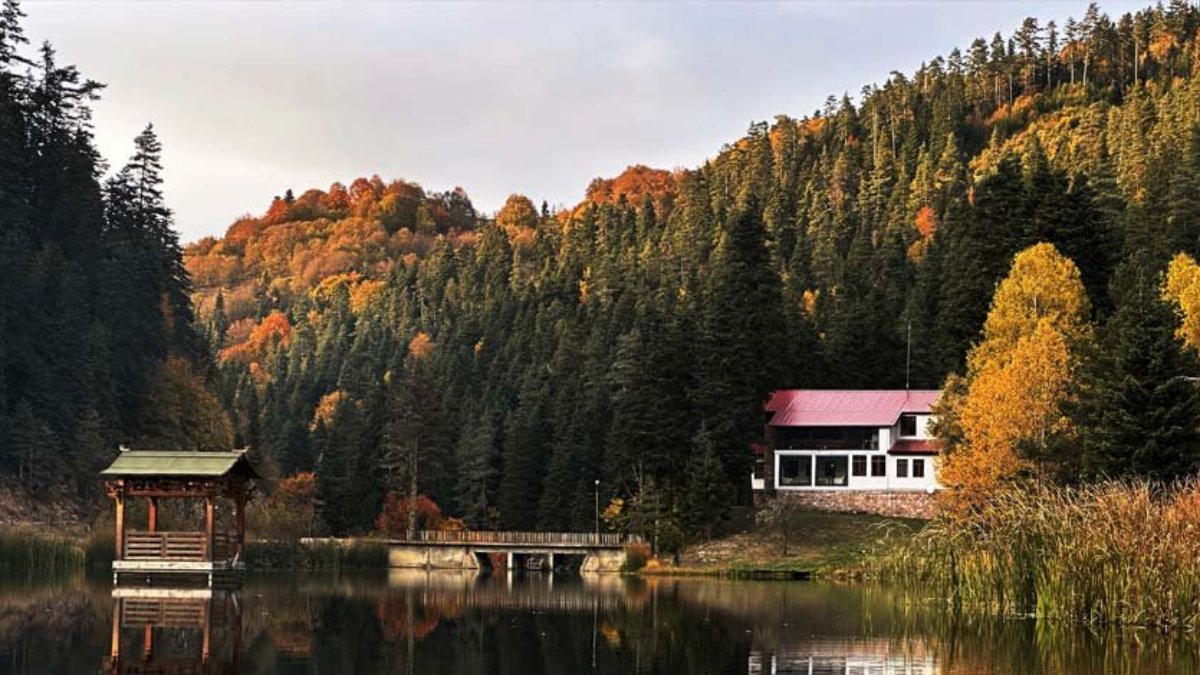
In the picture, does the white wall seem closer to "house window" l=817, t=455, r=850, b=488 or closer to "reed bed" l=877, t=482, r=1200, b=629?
"house window" l=817, t=455, r=850, b=488

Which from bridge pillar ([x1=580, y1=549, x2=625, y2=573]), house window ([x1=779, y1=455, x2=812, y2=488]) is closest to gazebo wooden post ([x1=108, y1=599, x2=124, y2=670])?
bridge pillar ([x1=580, y1=549, x2=625, y2=573])

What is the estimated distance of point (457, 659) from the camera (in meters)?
34.8

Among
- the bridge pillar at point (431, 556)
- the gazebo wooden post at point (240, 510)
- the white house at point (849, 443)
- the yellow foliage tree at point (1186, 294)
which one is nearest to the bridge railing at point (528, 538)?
the bridge pillar at point (431, 556)

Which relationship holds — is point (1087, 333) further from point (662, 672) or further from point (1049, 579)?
point (662, 672)

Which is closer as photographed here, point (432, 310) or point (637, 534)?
point (637, 534)

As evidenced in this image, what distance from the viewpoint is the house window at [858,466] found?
327 feet

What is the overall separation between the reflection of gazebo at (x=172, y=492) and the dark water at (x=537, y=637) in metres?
4.89

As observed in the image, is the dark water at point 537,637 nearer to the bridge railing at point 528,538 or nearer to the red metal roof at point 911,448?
the bridge railing at point 528,538

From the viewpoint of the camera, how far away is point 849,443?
100062 millimetres

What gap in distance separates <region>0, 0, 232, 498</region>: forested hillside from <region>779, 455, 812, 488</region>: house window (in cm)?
4048

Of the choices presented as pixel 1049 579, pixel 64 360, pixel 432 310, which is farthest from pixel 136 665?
pixel 432 310

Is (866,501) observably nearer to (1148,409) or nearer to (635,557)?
(635,557)

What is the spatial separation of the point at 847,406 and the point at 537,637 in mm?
62193

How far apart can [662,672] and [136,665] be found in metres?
10.6
